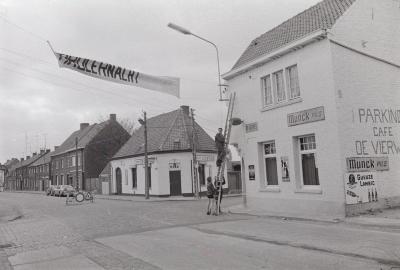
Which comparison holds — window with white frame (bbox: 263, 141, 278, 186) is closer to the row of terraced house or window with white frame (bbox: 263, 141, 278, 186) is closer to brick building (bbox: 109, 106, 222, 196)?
the row of terraced house

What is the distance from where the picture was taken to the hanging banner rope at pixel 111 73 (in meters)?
10.5

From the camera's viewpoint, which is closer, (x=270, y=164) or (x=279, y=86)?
(x=279, y=86)

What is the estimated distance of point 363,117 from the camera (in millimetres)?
15773

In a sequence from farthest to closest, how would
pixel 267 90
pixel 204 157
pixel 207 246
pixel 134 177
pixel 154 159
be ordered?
pixel 134 177, pixel 204 157, pixel 154 159, pixel 267 90, pixel 207 246

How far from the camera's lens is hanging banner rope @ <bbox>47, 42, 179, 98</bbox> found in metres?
10.5

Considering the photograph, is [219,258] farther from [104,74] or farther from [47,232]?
[47,232]

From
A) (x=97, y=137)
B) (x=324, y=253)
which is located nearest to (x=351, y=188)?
(x=324, y=253)

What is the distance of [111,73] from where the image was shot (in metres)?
10.7

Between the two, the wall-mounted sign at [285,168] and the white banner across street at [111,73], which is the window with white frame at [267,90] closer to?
the wall-mounted sign at [285,168]

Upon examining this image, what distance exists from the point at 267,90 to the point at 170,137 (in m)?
21.1

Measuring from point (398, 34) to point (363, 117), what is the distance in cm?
483

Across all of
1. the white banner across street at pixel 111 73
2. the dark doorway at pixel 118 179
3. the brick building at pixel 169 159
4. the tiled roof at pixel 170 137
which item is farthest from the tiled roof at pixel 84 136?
the white banner across street at pixel 111 73

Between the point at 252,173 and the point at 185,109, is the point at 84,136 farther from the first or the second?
the point at 252,173

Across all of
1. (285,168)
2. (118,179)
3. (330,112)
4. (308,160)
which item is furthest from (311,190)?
(118,179)
